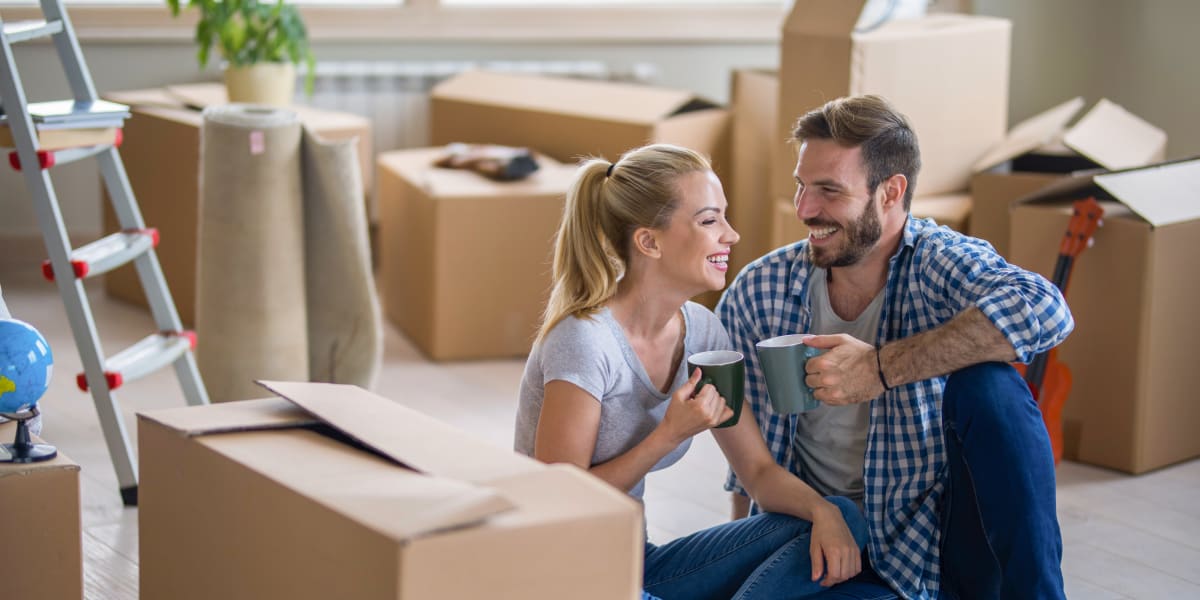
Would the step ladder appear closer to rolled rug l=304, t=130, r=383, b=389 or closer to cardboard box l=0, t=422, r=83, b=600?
rolled rug l=304, t=130, r=383, b=389

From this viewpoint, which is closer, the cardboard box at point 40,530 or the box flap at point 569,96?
the cardboard box at point 40,530

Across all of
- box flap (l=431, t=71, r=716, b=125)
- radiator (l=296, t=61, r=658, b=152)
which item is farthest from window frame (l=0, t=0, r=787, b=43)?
box flap (l=431, t=71, r=716, b=125)

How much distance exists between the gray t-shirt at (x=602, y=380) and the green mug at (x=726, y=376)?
140 millimetres

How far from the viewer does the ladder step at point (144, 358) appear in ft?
8.83

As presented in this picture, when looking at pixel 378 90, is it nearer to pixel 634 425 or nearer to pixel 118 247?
pixel 118 247

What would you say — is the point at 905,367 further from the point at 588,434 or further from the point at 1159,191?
the point at 1159,191

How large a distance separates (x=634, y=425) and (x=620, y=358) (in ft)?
0.32

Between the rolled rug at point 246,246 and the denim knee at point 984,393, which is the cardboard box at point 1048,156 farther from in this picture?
the rolled rug at point 246,246

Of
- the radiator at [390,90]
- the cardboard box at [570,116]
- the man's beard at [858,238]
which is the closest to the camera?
the man's beard at [858,238]

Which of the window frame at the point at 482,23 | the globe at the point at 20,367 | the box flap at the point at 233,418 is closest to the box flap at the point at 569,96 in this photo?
the window frame at the point at 482,23

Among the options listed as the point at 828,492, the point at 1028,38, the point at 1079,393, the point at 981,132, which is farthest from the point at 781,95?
the point at 828,492

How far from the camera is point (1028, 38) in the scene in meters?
4.52

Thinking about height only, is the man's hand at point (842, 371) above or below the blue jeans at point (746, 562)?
above

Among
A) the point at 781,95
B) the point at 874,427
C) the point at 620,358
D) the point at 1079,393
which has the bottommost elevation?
the point at 1079,393
